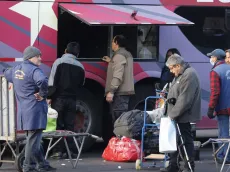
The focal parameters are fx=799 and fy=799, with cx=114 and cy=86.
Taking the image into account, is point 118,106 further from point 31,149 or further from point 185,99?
point 31,149

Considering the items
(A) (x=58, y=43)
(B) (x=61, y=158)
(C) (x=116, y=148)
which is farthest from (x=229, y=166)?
(A) (x=58, y=43)

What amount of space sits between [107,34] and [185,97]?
3.73 m

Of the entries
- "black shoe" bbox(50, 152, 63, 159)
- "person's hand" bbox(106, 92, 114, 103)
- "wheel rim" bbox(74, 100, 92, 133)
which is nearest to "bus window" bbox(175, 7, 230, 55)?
"person's hand" bbox(106, 92, 114, 103)

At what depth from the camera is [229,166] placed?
503 inches

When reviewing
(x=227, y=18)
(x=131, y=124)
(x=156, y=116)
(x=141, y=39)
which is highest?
(x=227, y=18)

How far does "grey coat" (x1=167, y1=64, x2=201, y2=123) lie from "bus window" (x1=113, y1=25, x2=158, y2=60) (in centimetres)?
333

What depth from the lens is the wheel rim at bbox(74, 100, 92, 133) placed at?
1442 cm

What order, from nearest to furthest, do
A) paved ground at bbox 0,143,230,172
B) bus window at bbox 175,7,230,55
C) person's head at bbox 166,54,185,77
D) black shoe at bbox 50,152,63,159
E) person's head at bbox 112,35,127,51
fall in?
person's head at bbox 166,54,185,77
paved ground at bbox 0,143,230,172
black shoe at bbox 50,152,63,159
person's head at bbox 112,35,127,51
bus window at bbox 175,7,230,55

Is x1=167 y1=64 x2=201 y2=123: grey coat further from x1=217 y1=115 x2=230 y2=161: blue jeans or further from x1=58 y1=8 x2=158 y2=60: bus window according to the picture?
x1=58 y1=8 x2=158 y2=60: bus window

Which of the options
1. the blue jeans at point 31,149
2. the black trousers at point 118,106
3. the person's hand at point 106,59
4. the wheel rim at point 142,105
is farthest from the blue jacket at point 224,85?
the blue jeans at point 31,149

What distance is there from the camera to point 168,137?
1132 centimetres

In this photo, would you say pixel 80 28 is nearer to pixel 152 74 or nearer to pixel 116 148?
pixel 152 74

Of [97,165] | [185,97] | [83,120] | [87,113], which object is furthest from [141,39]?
[185,97]

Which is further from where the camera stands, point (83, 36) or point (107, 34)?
point (107, 34)
